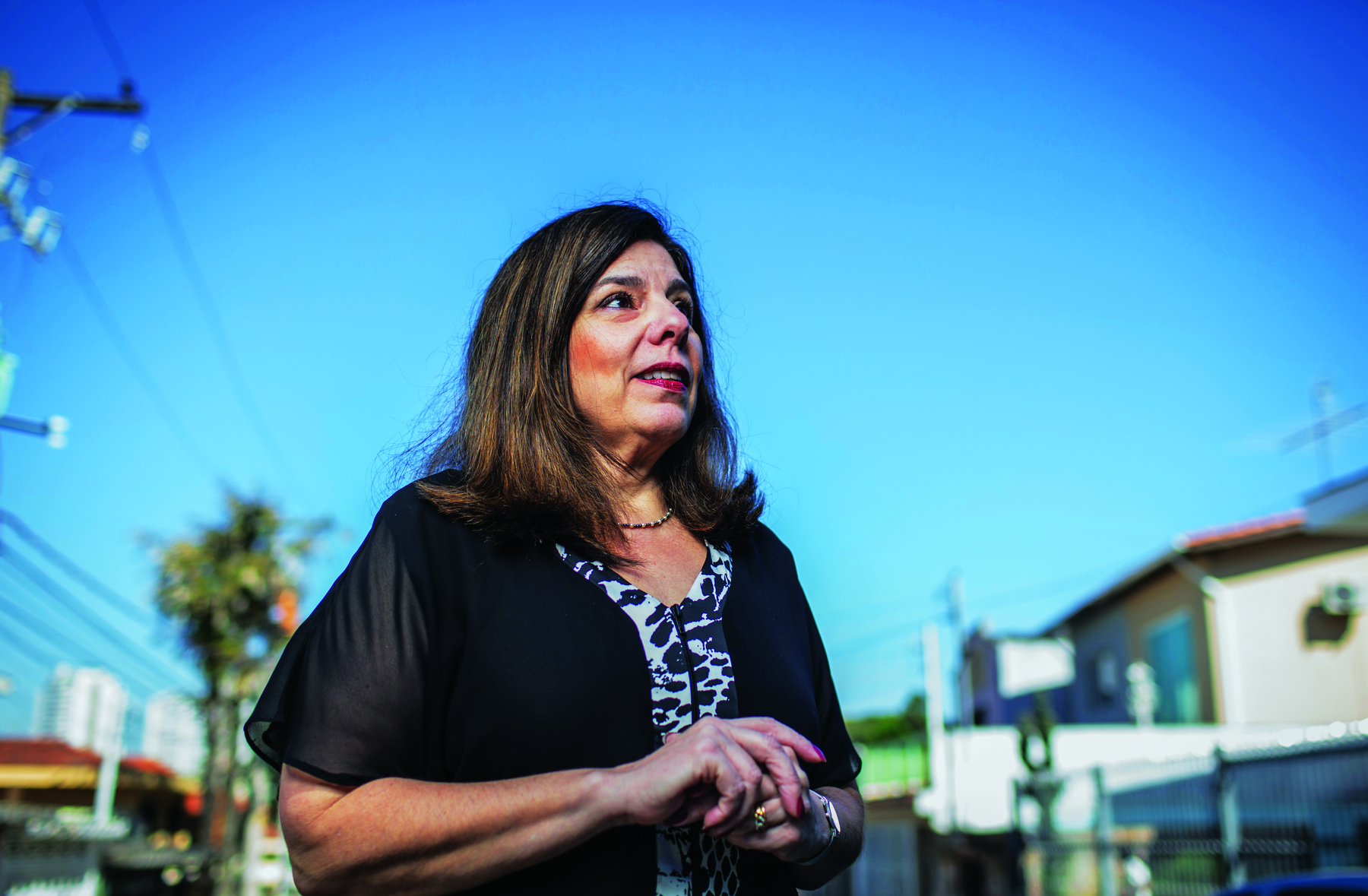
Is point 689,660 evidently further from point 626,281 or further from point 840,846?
point 626,281

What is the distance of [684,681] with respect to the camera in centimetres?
158

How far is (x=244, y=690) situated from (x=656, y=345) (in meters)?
23.5

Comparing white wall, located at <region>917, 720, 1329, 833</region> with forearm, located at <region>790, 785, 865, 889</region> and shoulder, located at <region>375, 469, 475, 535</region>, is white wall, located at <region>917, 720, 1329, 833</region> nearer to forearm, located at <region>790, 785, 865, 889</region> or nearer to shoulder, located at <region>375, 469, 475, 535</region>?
forearm, located at <region>790, 785, 865, 889</region>

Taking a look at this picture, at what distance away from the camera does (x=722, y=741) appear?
4.38 ft

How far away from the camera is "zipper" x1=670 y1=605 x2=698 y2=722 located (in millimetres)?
1572

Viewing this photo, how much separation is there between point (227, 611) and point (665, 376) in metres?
22.8

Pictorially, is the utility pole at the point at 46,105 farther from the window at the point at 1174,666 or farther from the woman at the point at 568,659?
the window at the point at 1174,666

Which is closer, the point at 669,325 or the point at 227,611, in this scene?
the point at 669,325

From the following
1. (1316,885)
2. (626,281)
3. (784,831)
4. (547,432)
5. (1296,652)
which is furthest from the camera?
(1296,652)

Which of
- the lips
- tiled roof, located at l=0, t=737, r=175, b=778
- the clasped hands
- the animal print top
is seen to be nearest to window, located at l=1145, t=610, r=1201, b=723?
the lips

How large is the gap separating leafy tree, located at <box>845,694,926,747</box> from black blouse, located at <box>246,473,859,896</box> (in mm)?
63259

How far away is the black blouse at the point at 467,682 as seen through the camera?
1.40 m

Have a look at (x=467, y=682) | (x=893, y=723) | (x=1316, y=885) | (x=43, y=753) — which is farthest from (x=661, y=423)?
(x=893, y=723)

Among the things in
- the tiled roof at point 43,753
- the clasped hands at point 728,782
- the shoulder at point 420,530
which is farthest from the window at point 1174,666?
the tiled roof at point 43,753
